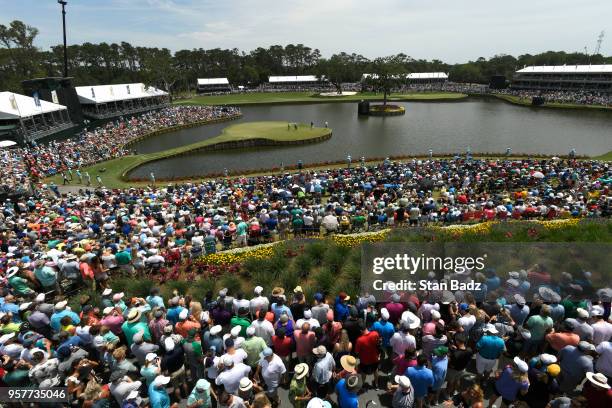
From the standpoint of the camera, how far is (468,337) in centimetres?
785

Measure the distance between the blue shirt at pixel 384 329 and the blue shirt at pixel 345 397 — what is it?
6.03 ft

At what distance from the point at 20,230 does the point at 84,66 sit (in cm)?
13582

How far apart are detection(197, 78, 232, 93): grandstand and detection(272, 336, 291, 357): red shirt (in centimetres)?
12757

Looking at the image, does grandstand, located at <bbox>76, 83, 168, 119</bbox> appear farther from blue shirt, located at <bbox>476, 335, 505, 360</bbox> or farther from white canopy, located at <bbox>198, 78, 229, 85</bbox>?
blue shirt, located at <bbox>476, 335, 505, 360</bbox>

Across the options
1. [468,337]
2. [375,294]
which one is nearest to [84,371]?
[375,294]

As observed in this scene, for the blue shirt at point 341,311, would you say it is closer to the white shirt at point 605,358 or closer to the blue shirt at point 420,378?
the blue shirt at point 420,378

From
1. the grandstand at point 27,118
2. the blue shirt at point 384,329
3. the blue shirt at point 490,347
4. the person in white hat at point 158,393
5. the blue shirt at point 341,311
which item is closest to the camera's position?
the person in white hat at point 158,393

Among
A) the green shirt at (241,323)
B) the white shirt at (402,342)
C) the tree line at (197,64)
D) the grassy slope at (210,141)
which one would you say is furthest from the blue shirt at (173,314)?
the tree line at (197,64)

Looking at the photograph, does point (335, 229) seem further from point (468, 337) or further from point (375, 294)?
point (468, 337)

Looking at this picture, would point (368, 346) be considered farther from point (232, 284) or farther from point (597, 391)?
point (232, 284)

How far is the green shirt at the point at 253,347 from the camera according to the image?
7.34 metres

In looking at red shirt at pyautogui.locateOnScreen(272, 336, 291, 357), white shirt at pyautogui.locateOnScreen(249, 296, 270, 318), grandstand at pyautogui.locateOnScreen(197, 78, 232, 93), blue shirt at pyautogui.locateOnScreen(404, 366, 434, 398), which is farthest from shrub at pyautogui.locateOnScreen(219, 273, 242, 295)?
grandstand at pyautogui.locateOnScreen(197, 78, 232, 93)

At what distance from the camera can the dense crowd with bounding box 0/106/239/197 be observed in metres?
31.7

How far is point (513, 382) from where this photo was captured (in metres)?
6.41
